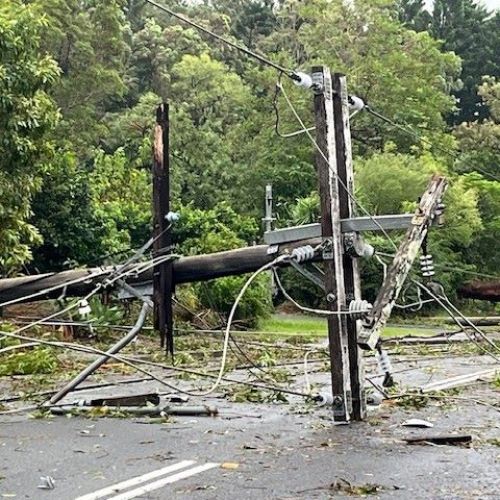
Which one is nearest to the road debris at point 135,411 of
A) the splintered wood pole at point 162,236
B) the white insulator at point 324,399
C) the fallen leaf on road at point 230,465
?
the white insulator at point 324,399

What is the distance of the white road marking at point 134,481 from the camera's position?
6836 millimetres

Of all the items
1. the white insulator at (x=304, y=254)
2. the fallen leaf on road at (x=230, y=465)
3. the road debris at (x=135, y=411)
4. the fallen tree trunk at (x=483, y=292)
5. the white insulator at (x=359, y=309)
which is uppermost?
the white insulator at (x=304, y=254)

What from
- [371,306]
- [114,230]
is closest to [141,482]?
[371,306]

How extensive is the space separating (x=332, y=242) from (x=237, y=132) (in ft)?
130

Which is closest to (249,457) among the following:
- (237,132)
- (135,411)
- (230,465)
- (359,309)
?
(230,465)

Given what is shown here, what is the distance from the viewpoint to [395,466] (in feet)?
26.3

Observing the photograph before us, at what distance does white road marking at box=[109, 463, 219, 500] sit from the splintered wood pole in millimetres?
6965

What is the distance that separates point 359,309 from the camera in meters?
10.1

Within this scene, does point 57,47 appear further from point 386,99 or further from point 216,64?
point 386,99

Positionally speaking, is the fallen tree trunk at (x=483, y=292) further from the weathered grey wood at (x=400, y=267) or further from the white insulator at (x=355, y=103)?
the weathered grey wood at (x=400, y=267)

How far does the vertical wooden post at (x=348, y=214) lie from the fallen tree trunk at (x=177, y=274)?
1.62m

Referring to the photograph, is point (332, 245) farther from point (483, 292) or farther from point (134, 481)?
point (483, 292)

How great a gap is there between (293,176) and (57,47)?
13.5 meters

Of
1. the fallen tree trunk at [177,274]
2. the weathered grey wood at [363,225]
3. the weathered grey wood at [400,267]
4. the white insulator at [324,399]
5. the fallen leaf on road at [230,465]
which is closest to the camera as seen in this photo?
the fallen leaf on road at [230,465]
